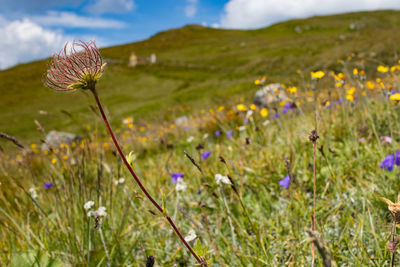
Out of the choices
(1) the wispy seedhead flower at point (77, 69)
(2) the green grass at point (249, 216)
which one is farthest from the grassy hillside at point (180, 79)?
(1) the wispy seedhead flower at point (77, 69)

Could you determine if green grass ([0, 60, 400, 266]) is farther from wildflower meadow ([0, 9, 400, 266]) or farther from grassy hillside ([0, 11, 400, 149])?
grassy hillside ([0, 11, 400, 149])

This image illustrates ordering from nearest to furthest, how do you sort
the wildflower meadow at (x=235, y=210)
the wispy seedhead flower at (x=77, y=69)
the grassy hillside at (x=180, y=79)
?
the wispy seedhead flower at (x=77, y=69) < the wildflower meadow at (x=235, y=210) < the grassy hillside at (x=180, y=79)

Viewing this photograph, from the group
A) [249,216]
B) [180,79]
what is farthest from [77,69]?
[180,79]

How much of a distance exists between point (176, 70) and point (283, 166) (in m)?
30.6

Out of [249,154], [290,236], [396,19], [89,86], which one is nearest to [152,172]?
[249,154]

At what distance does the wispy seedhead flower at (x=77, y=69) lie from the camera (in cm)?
76

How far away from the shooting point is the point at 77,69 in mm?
758

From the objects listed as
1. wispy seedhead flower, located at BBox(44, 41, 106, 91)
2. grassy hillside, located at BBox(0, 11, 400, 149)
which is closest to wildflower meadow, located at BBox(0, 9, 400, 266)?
wispy seedhead flower, located at BBox(44, 41, 106, 91)

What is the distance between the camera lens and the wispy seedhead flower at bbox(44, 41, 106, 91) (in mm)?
756

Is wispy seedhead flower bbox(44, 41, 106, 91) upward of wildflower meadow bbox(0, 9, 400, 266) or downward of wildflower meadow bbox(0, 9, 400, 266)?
upward

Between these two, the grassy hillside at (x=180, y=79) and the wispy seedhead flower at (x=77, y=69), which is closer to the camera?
the wispy seedhead flower at (x=77, y=69)

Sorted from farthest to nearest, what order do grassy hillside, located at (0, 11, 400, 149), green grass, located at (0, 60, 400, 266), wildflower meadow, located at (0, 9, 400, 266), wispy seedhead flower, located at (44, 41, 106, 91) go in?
grassy hillside, located at (0, 11, 400, 149) < green grass, located at (0, 60, 400, 266) < wildflower meadow, located at (0, 9, 400, 266) < wispy seedhead flower, located at (44, 41, 106, 91)

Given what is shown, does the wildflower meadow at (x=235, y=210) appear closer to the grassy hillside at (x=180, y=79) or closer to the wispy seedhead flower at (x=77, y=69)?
the wispy seedhead flower at (x=77, y=69)

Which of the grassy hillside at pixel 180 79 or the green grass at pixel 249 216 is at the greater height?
the grassy hillside at pixel 180 79
